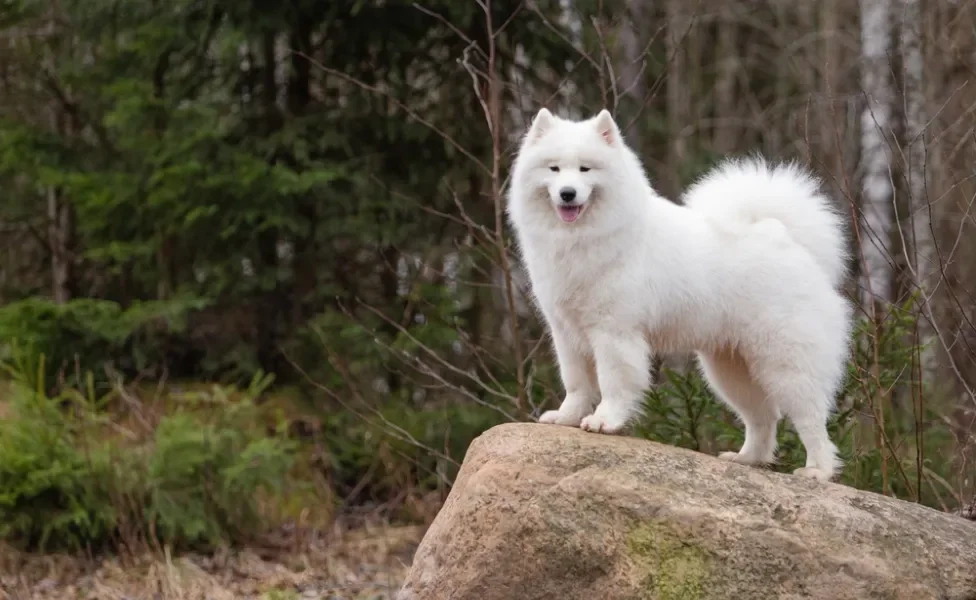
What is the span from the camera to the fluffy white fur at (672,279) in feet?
14.7

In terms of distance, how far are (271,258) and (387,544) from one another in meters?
2.93

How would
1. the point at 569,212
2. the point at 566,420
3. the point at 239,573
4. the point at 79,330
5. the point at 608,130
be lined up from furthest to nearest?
the point at 79,330
the point at 239,573
the point at 566,420
the point at 608,130
the point at 569,212

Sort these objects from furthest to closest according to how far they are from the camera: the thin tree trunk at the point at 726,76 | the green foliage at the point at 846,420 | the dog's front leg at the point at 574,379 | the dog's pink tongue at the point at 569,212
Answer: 1. the thin tree trunk at the point at 726,76
2. the green foliage at the point at 846,420
3. the dog's front leg at the point at 574,379
4. the dog's pink tongue at the point at 569,212

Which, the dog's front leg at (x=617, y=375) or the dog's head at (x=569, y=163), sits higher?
the dog's head at (x=569, y=163)

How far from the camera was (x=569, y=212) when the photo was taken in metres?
4.39

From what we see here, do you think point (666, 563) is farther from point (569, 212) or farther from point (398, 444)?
point (398, 444)

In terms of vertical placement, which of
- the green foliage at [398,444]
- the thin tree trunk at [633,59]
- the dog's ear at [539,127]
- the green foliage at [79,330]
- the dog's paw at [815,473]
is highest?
the thin tree trunk at [633,59]

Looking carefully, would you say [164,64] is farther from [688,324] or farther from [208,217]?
[688,324]

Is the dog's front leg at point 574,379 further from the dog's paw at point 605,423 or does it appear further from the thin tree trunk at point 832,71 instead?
the thin tree trunk at point 832,71

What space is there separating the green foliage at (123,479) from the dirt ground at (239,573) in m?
0.19

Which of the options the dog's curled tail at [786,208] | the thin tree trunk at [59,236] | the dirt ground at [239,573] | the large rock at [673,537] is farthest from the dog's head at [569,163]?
the thin tree trunk at [59,236]

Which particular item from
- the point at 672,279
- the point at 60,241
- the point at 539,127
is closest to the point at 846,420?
the point at 672,279

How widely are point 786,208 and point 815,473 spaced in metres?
1.27

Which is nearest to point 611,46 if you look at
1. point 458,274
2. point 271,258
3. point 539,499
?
point 458,274
